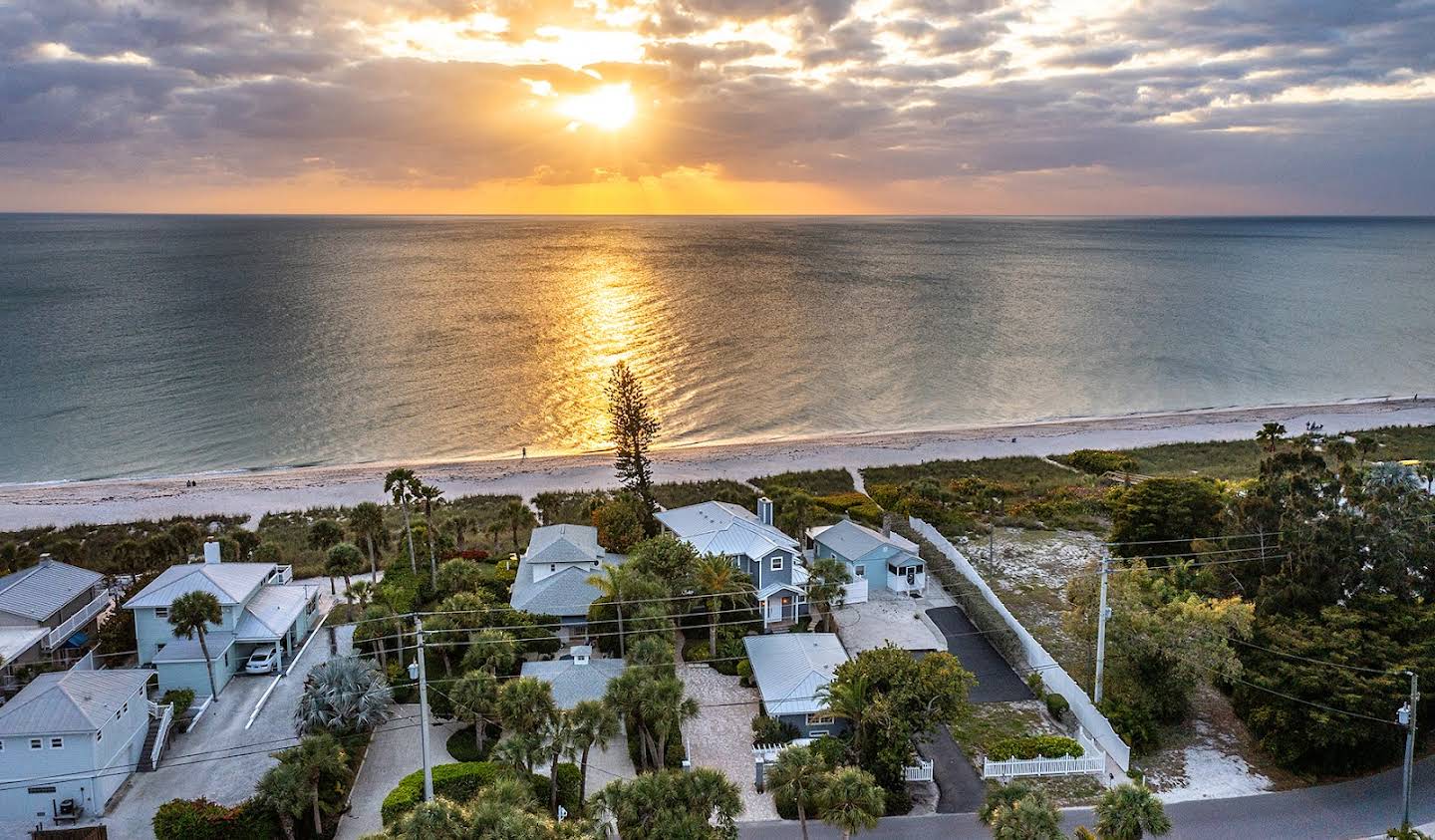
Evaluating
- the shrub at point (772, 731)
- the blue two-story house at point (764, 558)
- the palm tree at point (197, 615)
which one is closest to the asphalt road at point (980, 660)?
the blue two-story house at point (764, 558)

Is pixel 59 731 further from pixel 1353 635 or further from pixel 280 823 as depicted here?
pixel 1353 635

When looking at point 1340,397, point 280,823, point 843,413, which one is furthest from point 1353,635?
point 1340,397

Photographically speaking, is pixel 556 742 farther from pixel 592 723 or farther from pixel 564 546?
pixel 564 546

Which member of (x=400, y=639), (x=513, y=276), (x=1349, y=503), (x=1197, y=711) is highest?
(x=513, y=276)

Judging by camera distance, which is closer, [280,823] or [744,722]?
[280,823]

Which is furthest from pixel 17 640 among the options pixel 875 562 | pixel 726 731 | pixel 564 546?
pixel 875 562

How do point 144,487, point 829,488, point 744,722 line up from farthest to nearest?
point 144,487 < point 829,488 < point 744,722

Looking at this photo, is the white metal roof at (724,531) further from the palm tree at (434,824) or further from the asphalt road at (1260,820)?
the palm tree at (434,824)
